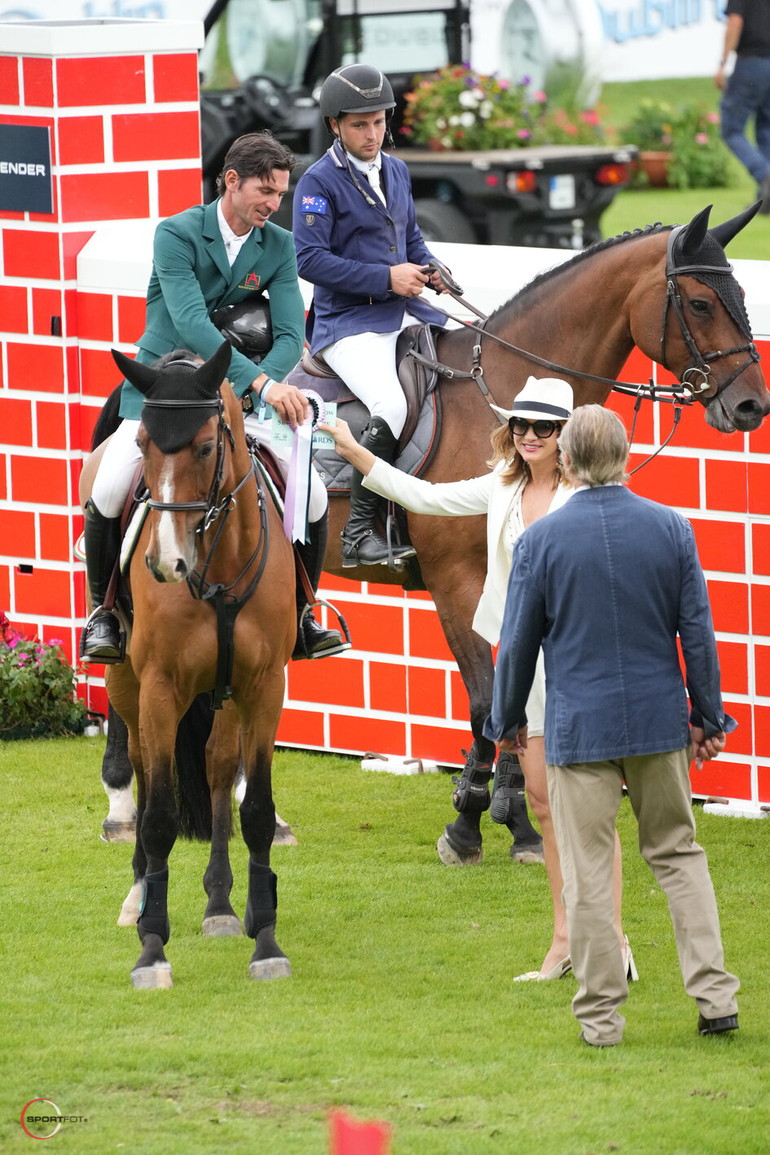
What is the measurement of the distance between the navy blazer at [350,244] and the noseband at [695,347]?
1116 mm

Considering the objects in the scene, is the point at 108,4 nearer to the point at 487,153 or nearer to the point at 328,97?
the point at 487,153

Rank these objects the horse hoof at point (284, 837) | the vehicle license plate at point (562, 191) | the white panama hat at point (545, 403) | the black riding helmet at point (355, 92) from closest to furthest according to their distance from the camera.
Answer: the white panama hat at point (545, 403) → the black riding helmet at point (355, 92) → the horse hoof at point (284, 837) → the vehicle license plate at point (562, 191)

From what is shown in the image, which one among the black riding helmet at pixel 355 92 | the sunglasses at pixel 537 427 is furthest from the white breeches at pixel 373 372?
the sunglasses at pixel 537 427

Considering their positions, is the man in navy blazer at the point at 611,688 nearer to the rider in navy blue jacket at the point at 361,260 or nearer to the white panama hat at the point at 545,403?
the white panama hat at the point at 545,403

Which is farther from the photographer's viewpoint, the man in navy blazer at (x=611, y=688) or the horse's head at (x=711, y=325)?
the horse's head at (x=711, y=325)

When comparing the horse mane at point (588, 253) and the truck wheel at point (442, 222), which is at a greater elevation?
the truck wheel at point (442, 222)

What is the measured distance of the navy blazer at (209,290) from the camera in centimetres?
622

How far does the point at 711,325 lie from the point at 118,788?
10.3 feet

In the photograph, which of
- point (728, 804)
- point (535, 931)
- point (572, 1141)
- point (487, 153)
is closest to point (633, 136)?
point (487, 153)

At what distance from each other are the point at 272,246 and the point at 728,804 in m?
3.35

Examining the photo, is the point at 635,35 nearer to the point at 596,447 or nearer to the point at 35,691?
the point at 35,691

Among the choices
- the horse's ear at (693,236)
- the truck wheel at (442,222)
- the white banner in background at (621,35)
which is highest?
the white banner in background at (621,35)

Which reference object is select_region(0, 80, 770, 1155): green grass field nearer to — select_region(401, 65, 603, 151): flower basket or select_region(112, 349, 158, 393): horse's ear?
select_region(112, 349, 158, 393): horse's ear

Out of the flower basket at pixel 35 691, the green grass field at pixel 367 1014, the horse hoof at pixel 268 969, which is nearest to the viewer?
the green grass field at pixel 367 1014
